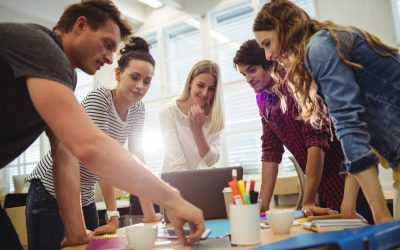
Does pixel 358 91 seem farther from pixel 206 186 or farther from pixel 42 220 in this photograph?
pixel 42 220

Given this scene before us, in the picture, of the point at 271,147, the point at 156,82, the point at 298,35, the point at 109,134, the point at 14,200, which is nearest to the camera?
the point at 298,35

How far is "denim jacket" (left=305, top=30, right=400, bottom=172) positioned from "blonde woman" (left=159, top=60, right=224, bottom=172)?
106cm

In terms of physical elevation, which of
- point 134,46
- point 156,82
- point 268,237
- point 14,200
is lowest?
point 14,200

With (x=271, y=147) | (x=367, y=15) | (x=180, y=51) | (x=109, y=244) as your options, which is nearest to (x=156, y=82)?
(x=180, y=51)

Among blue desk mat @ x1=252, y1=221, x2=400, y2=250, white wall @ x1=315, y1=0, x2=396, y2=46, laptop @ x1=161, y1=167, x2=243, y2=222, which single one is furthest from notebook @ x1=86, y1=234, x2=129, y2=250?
white wall @ x1=315, y1=0, x2=396, y2=46

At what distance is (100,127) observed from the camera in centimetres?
139

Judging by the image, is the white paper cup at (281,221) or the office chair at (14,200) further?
the office chair at (14,200)

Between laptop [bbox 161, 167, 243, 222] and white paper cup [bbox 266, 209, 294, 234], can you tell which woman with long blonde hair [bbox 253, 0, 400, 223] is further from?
laptop [bbox 161, 167, 243, 222]

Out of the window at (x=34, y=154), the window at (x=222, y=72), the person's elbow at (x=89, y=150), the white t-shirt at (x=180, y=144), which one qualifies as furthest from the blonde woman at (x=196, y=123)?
the window at (x=34, y=154)

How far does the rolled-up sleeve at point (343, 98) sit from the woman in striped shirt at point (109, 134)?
79 centimetres

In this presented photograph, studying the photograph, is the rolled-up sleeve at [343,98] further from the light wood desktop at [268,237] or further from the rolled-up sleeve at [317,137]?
the rolled-up sleeve at [317,137]

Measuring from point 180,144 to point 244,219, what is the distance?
4.00 ft

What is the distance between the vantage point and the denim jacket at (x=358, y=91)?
2.67ft

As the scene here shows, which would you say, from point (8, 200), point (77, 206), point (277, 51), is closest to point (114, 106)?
point (77, 206)
